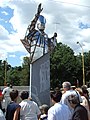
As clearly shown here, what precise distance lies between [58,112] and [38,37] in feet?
38.5

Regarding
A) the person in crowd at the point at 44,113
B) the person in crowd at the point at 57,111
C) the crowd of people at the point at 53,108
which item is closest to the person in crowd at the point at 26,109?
the crowd of people at the point at 53,108

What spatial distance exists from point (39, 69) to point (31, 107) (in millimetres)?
9976

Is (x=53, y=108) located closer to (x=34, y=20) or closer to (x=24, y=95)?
(x=24, y=95)

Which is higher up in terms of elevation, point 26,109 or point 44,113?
point 26,109

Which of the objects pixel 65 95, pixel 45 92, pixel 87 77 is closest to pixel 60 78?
pixel 87 77

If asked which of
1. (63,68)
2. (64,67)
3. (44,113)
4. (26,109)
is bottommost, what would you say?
(44,113)

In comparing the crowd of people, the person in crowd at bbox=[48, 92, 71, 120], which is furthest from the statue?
the person in crowd at bbox=[48, 92, 71, 120]

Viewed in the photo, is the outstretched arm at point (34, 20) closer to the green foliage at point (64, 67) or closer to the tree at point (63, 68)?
the green foliage at point (64, 67)

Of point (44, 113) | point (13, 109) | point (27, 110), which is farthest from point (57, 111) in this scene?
point (44, 113)

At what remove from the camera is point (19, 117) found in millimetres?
7586

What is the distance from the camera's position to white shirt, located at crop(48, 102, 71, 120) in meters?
6.39

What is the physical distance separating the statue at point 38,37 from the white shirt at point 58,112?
1133 cm

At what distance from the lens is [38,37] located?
18.0 meters

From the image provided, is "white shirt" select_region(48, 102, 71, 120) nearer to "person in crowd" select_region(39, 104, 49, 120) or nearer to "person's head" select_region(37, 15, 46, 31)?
"person in crowd" select_region(39, 104, 49, 120)
